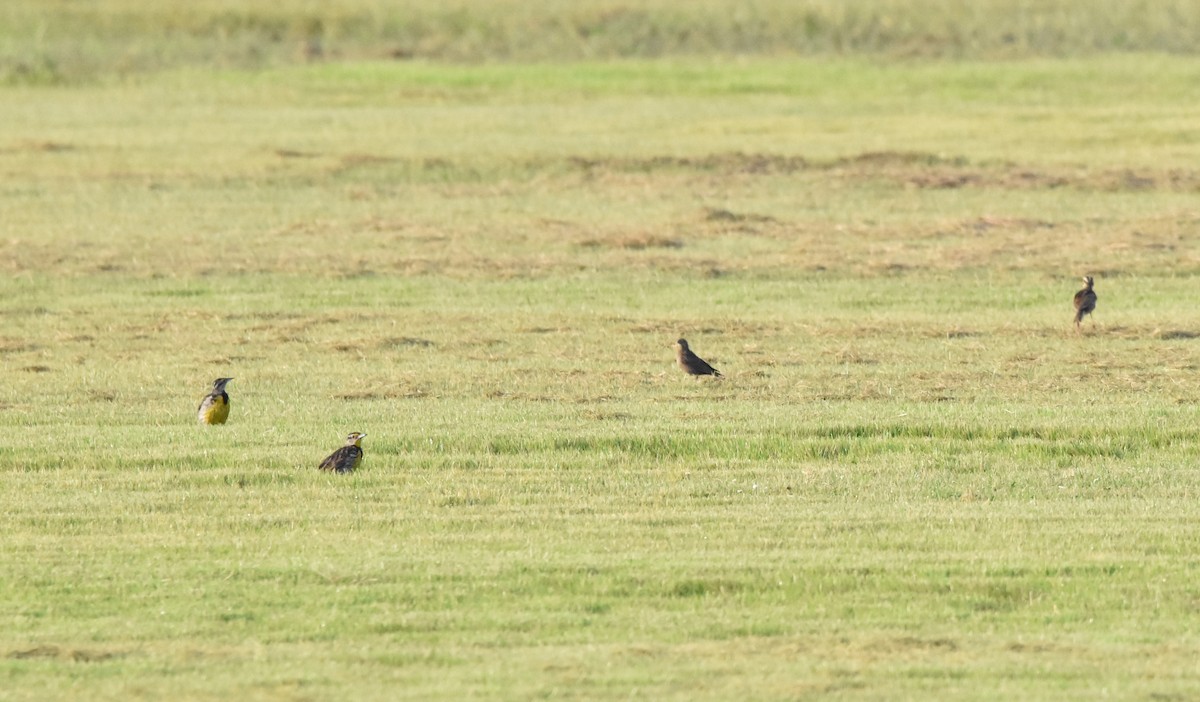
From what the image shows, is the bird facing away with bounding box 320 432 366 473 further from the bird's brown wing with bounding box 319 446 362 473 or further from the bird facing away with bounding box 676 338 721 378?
the bird facing away with bounding box 676 338 721 378

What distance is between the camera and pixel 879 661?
27.3 feet

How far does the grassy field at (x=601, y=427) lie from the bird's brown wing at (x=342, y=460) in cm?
19

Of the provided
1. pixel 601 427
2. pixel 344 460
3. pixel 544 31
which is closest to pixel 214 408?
pixel 344 460

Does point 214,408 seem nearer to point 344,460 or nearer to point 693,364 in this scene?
point 344,460

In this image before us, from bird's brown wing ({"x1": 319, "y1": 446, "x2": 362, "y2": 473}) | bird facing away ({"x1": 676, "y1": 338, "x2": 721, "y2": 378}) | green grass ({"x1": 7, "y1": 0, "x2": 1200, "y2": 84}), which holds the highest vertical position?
green grass ({"x1": 7, "y1": 0, "x2": 1200, "y2": 84})

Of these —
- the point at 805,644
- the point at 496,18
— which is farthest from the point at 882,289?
the point at 496,18

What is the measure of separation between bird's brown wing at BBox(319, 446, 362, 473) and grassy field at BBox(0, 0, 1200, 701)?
186 mm

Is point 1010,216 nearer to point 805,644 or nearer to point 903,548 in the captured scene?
point 903,548

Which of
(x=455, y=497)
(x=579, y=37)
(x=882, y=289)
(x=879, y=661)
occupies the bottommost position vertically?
(x=879, y=661)

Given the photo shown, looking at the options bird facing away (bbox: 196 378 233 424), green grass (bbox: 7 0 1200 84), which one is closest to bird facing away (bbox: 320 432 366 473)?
bird facing away (bbox: 196 378 233 424)

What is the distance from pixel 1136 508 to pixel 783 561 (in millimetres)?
2489

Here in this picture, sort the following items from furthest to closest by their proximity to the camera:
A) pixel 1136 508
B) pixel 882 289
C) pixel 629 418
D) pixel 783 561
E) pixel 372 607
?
1. pixel 882 289
2. pixel 629 418
3. pixel 1136 508
4. pixel 783 561
5. pixel 372 607

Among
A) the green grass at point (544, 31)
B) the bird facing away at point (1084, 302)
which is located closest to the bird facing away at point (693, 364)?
the bird facing away at point (1084, 302)

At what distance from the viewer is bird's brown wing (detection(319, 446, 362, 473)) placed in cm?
1209
